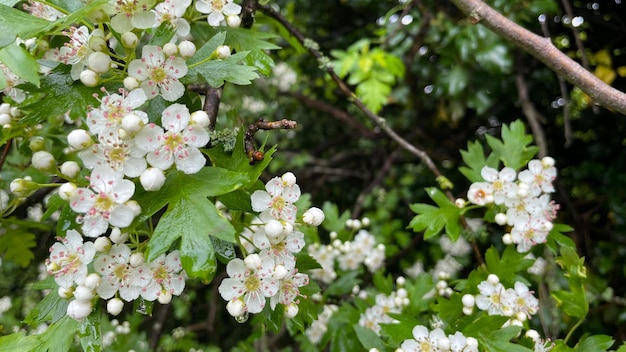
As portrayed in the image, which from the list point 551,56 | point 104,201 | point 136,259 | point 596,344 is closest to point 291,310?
point 136,259

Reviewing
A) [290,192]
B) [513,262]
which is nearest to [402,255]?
[513,262]

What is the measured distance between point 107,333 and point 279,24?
1.28 meters

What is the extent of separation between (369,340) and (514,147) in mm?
742

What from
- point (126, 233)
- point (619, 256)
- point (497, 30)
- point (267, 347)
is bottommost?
point (267, 347)

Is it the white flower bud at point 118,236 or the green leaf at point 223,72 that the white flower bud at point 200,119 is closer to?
the green leaf at point 223,72

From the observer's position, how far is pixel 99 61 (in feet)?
3.03

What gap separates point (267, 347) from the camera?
2355 mm

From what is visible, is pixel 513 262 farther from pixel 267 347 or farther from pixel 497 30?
pixel 267 347

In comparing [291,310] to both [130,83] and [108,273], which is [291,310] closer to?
[108,273]

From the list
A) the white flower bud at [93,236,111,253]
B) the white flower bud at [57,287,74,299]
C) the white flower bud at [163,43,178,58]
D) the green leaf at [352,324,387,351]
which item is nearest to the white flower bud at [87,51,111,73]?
the white flower bud at [163,43,178,58]

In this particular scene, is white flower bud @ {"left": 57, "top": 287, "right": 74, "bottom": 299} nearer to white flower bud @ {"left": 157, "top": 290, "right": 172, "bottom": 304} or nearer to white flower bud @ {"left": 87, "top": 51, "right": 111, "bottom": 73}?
white flower bud @ {"left": 157, "top": 290, "right": 172, "bottom": 304}

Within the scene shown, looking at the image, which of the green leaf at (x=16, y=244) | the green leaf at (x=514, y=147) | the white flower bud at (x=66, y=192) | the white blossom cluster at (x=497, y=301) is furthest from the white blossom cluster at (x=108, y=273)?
the green leaf at (x=514, y=147)

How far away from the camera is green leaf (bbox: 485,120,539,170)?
1.51 meters

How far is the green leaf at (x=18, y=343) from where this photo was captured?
0.99m
